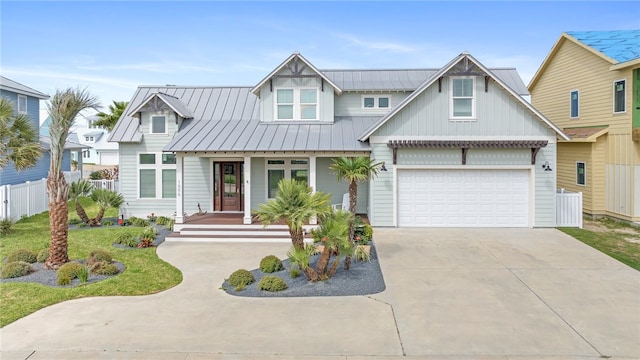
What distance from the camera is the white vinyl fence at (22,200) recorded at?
1825cm

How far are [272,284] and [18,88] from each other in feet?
80.1

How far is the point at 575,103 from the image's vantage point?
2231 cm

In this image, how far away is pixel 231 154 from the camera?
685 inches

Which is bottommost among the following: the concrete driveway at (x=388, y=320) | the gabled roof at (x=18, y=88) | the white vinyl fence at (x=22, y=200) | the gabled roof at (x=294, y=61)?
the concrete driveway at (x=388, y=320)

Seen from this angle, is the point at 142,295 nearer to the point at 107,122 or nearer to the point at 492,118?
the point at 492,118

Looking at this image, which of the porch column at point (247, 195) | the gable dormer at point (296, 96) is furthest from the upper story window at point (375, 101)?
the porch column at point (247, 195)

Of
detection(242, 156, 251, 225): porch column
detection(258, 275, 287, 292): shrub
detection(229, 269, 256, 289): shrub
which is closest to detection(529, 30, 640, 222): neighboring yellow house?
detection(242, 156, 251, 225): porch column

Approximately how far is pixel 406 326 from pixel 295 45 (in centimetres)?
1476

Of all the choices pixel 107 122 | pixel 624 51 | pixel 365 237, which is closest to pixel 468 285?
pixel 365 237

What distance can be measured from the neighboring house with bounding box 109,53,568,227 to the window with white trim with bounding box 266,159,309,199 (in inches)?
1.8

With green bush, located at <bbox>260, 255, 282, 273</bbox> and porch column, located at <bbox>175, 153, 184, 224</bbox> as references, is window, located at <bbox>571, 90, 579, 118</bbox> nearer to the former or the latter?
green bush, located at <bbox>260, 255, 282, 273</bbox>

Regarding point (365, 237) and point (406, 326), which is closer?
point (406, 326)

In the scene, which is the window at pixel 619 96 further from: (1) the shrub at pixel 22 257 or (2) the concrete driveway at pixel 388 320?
(1) the shrub at pixel 22 257

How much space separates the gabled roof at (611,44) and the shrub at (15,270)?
871 inches
